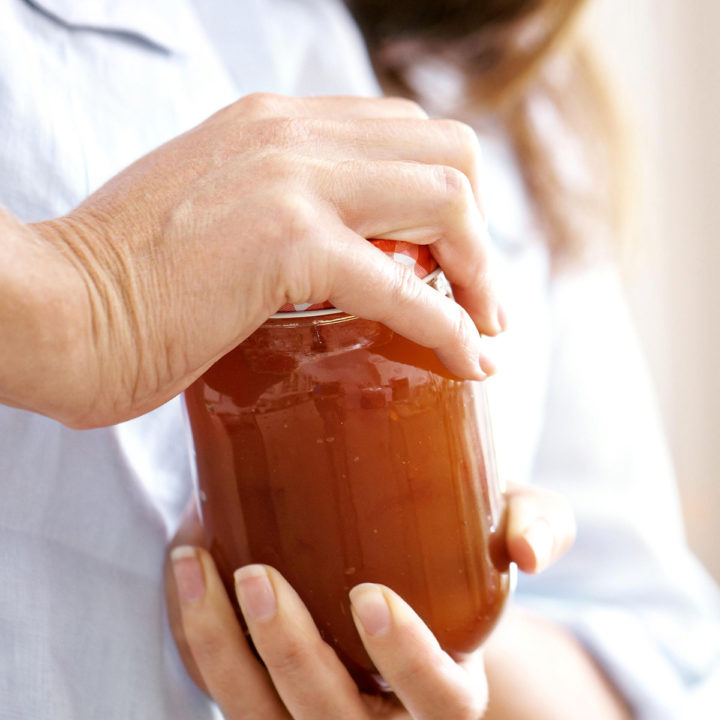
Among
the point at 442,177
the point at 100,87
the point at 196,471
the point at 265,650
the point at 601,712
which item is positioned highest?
the point at 100,87

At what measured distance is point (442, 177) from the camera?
1.49 ft

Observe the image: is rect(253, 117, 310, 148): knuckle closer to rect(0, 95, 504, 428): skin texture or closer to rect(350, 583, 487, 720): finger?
rect(0, 95, 504, 428): skin texture

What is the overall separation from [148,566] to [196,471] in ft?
0.32

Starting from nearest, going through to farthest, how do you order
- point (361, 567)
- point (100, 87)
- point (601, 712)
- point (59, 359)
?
point (59, 359), point (361, 567), point (100, 87), point (601, 712)

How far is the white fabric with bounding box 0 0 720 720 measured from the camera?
531 millimetres

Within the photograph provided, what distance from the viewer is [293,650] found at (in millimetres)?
A: 500

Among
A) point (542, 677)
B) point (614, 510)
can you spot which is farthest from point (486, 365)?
point (614, 510)

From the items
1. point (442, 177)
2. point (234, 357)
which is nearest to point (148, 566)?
point (234, 357)

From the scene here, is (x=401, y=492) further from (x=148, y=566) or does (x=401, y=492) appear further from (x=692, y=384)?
(x=692, y=384)

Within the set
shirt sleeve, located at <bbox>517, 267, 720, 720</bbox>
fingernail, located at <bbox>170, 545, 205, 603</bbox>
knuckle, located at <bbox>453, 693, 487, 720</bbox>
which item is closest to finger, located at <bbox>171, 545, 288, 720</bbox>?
fingernail, located at <bbox>170, 545, 205, 603</bbox>

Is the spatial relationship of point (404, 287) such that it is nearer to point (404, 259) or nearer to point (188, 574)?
point (404, 259)

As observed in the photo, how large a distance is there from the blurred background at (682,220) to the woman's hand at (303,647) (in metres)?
1.24

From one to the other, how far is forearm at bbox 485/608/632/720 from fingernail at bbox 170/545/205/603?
28cm

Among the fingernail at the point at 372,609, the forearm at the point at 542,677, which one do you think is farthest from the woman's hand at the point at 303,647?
the forearm at the point at 542,677
